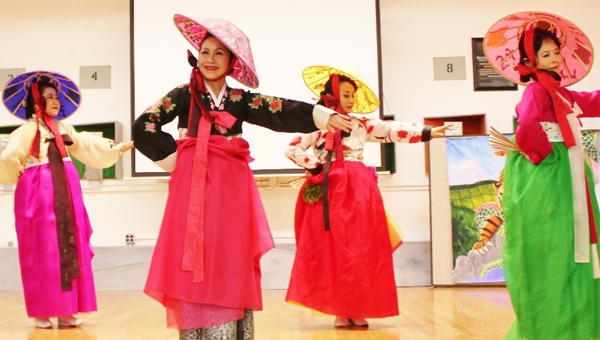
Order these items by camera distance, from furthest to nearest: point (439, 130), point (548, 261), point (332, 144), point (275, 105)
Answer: point (332, 144) < point (439, 130) < point (548, 261) < point (275, 105)

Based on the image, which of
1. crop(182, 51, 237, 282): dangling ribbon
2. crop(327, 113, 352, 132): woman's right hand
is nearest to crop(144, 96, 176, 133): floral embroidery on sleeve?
crop(182, 51, 237, 282): dangling ribbon

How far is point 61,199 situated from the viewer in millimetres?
4586

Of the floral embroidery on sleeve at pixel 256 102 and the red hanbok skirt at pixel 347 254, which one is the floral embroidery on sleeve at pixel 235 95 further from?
the red hanbok skirt at pixel 347 254

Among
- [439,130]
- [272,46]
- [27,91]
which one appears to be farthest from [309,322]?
[272,46]

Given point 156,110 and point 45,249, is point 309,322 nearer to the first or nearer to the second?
point 45,249

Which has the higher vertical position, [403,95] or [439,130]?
[403,95]

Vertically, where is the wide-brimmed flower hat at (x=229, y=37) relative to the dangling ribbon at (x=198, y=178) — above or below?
above

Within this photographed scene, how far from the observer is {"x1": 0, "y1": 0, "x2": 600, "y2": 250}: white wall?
7.33 metres

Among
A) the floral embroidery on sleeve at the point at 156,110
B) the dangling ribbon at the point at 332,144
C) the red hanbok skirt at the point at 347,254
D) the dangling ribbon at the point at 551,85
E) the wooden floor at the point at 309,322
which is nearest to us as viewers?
the floral embroidery on sleeve at the point at 156,110

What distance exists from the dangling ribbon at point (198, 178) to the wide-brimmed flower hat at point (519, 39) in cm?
154

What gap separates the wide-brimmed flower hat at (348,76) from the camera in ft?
14.6

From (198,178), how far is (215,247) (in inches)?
10.0

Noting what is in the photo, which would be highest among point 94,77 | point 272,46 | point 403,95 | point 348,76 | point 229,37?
point 272,46

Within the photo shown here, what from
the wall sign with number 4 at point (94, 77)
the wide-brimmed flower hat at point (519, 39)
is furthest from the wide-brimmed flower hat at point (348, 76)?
the wall sign with number 4 at point (94, 77)
